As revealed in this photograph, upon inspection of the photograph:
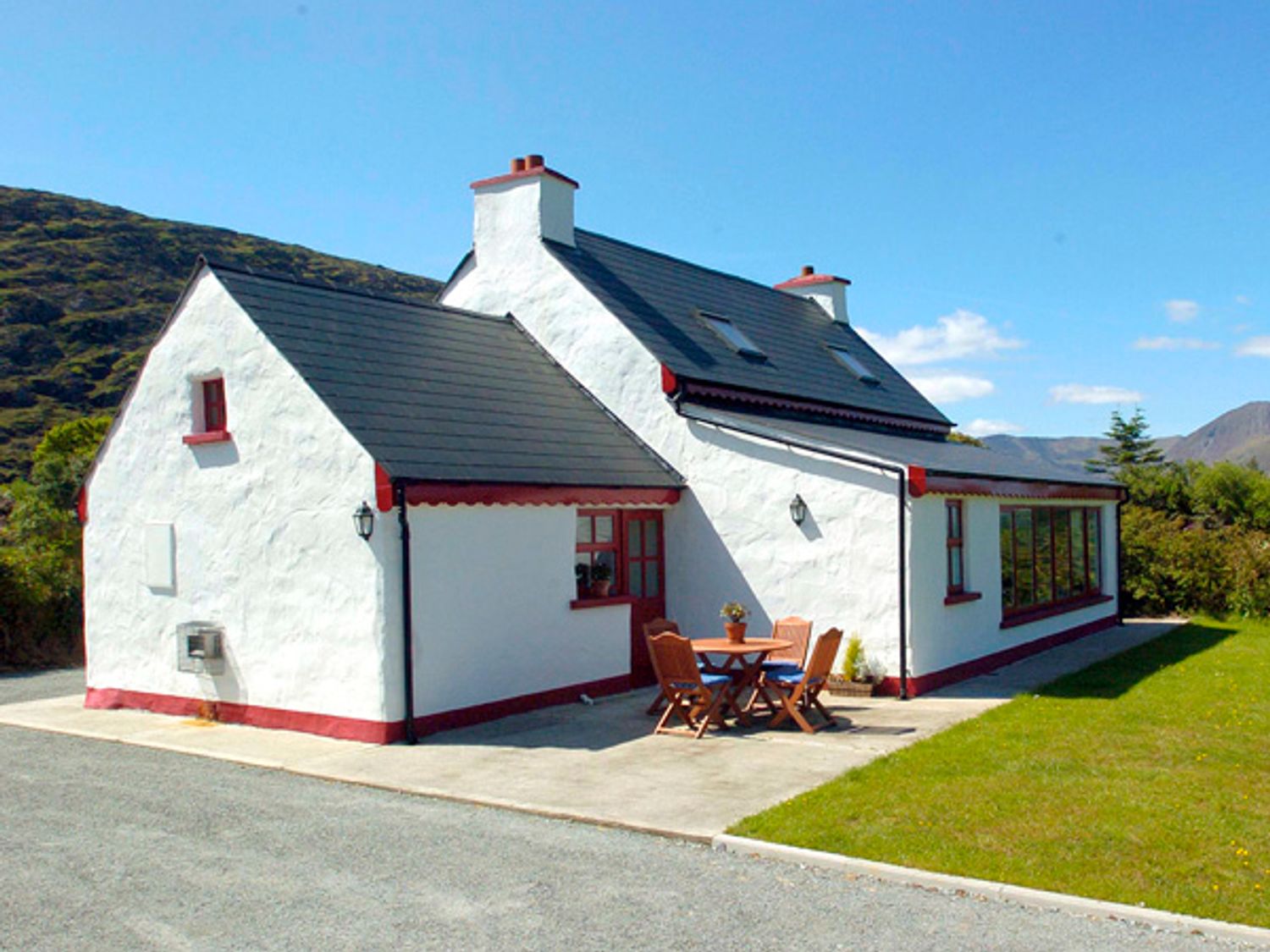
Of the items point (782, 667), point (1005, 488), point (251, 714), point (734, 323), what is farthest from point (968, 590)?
point (251, 714)

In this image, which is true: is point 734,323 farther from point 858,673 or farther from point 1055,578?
point 858,673

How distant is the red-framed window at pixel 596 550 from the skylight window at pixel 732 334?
4.90 metres

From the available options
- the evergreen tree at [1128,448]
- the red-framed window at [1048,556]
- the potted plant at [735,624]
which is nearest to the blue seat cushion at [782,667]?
the potted plant at [735,624]

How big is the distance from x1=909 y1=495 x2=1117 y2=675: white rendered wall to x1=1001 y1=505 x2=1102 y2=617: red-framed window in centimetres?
31

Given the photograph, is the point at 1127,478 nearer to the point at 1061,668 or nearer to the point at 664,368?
the point at 1061,668

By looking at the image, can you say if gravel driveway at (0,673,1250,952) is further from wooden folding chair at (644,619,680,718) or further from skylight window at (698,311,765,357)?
skylight window at (698,311,765,357)

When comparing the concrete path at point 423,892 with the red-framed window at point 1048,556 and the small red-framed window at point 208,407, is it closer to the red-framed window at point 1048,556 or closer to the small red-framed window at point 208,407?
the small red-framed window at point 208,407

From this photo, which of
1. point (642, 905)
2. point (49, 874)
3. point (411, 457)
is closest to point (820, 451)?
point (411, 457)

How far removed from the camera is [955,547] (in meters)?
14.4

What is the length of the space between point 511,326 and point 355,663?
7.05 meters

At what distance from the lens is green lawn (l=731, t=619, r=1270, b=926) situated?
6391 millimetres

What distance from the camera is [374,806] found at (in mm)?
8562

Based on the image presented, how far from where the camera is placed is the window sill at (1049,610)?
15789 mm

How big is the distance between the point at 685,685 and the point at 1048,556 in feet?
29.6
